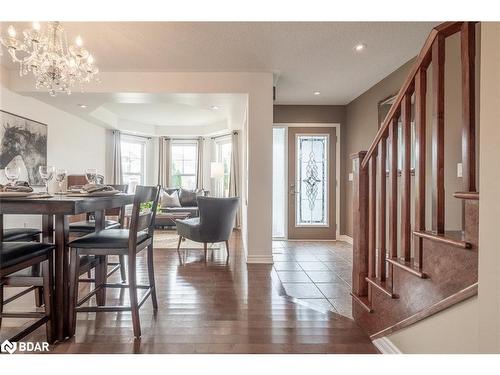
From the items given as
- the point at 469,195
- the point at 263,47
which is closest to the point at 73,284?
the point at 469,195

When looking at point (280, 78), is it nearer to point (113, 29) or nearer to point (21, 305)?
point (113, 29)

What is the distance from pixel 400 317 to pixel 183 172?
6967 millimetres

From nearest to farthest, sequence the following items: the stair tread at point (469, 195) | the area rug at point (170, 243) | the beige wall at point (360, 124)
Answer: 1. the stair tread at point (469, 195)
2. the beige wall at point (360, 124)
3. the area rug at point (170, 243)

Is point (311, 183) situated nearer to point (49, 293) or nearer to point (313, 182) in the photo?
point (313, 182)

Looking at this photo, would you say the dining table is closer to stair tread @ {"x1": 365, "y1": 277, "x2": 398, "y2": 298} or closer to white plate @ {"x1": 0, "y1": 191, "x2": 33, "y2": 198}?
white plate @ {"x1": 0, "y1": 191, "x2": 33, "y2": 198}

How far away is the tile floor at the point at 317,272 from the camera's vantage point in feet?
8.50

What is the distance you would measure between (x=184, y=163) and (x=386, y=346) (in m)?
6.96

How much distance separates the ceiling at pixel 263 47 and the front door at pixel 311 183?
142cm

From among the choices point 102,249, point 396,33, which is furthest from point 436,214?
point 396,33

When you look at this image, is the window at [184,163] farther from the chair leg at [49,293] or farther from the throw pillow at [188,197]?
the chair leg at [49,293]

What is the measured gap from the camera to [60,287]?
1731mm

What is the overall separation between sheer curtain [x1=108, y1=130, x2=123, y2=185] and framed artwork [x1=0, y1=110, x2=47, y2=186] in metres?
2.11

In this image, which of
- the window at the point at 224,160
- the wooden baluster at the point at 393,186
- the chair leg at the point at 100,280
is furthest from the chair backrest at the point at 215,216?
the window at the point at 224,160

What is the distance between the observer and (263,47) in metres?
3.25
